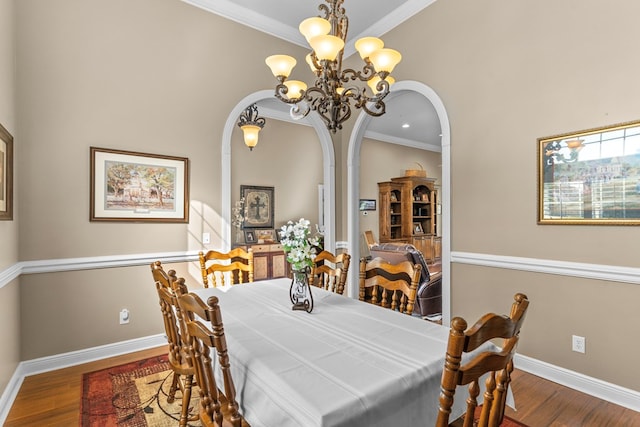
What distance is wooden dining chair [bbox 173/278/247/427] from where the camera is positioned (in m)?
1.11

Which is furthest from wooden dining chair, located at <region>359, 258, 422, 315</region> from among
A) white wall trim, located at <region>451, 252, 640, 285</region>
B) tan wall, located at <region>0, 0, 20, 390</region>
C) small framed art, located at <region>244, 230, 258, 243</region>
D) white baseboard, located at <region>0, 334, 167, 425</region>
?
small framed art, located at <region>244, 230, 258, 243</region>

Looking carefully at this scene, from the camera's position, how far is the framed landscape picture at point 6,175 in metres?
2.18

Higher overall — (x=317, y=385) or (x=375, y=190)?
(x=375, y=190)

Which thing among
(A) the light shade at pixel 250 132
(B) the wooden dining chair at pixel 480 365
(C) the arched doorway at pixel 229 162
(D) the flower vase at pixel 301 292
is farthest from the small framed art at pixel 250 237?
(B) the wooden dining chair at pixel 480 365

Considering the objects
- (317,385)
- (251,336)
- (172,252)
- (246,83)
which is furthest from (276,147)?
(317,385)

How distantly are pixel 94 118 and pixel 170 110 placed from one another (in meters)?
0.64

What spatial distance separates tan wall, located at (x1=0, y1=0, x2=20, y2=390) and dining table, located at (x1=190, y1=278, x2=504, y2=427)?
1666 millimetres

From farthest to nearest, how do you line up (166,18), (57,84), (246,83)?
(246,83) < (166,18) < (57,84)

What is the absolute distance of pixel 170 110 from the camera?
327cm

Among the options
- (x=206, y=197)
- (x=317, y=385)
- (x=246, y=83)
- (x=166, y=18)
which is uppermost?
(x=166, y=18)

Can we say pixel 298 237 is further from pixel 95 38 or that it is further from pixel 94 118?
pixel 95 38

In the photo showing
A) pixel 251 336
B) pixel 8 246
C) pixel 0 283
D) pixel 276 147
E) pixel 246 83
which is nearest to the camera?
pixel 251 336

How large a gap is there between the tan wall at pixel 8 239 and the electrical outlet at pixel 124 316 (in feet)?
2.27

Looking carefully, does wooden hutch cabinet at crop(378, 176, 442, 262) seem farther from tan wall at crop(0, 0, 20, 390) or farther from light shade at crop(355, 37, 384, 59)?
tan wall at crop(0, 0, 20, 390)
